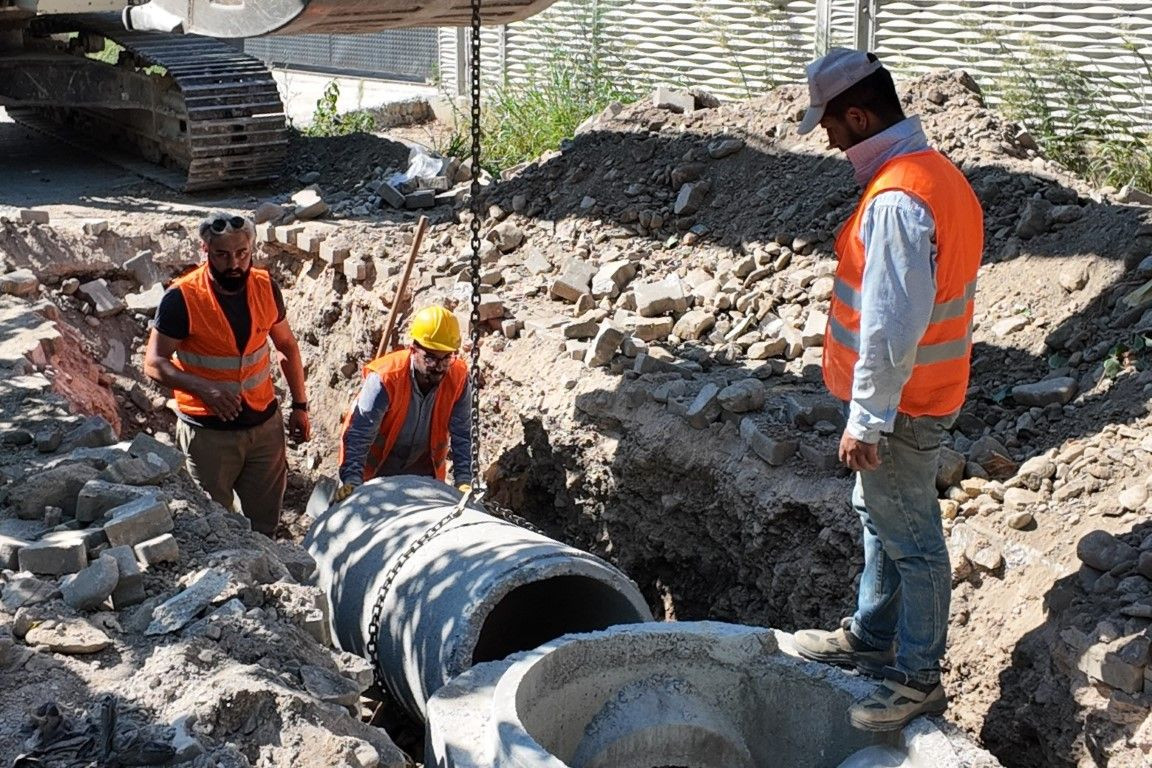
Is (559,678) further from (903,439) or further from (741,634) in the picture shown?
(903,439)

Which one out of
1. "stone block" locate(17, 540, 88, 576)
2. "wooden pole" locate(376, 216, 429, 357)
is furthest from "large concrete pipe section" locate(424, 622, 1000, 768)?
"wooden pole" locate(376, 216, 429, 357)

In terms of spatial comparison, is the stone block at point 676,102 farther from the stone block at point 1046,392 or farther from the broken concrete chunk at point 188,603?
the broken concrete chunk at point 188,603

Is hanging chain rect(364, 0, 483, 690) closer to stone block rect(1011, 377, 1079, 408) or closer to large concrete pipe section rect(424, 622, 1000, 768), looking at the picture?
large concrete pipe section rect(424, 622, 1000, 768)

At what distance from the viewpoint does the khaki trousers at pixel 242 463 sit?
7.11 meters

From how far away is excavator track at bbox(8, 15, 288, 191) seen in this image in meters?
11.6

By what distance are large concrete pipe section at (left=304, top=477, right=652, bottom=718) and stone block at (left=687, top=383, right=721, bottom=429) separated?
3.48ft

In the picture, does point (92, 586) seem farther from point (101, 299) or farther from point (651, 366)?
point (101, 299)

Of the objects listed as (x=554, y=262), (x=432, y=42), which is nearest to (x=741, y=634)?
(x=554, y=262)

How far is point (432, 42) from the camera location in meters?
16.8

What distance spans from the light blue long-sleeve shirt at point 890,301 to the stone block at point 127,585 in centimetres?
243

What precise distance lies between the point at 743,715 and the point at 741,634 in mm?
326

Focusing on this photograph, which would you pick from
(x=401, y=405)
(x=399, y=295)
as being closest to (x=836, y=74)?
(x=401, y=405)

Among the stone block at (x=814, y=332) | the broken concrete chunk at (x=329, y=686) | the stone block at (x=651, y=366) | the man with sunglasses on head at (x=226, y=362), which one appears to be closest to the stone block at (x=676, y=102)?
the stone block at (x=814, y=332)

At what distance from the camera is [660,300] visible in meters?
8.45
